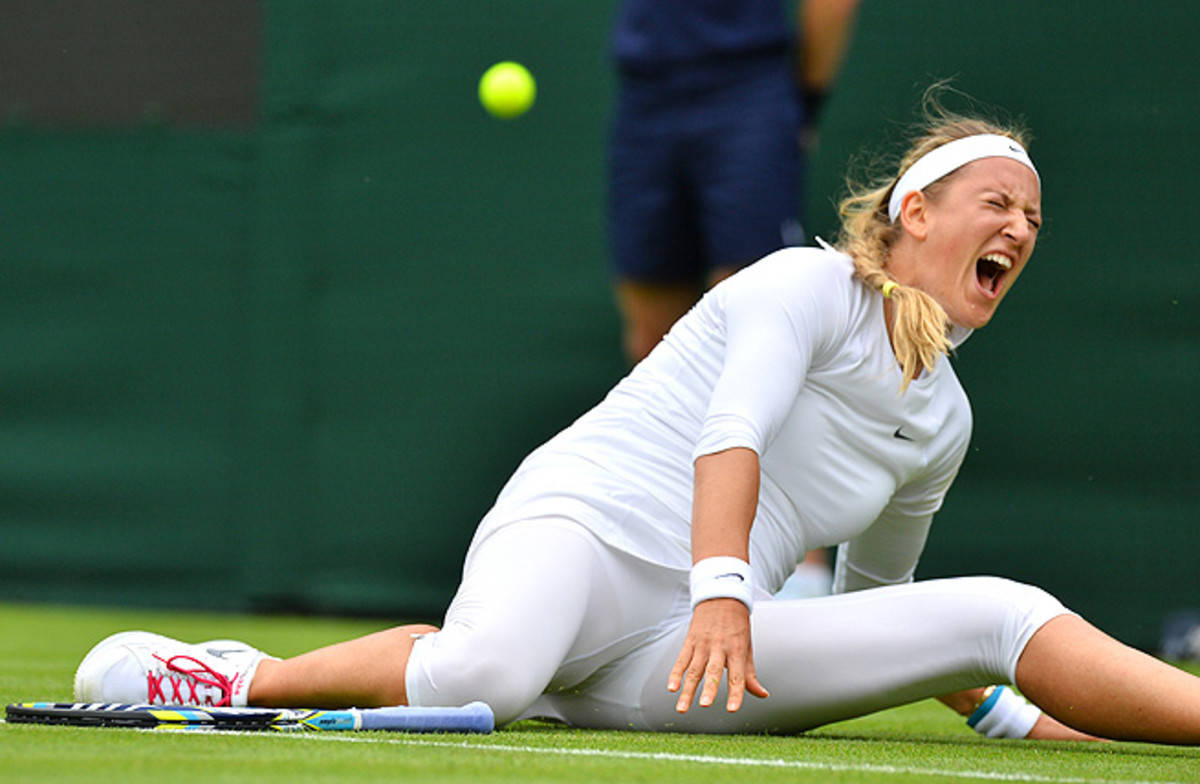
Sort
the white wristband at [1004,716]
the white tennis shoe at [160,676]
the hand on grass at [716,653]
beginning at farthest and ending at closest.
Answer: the white wristband at [1004,716] → the white tennis shoe at [160,676] → the hand on grass at [716,653]

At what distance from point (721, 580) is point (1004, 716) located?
0.68 metres

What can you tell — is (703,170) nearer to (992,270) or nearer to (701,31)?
(701,31)

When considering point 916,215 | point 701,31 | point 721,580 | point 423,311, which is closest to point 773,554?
point 721,580

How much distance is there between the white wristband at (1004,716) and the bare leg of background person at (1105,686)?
0.38m

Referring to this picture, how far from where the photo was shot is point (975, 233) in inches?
92.5

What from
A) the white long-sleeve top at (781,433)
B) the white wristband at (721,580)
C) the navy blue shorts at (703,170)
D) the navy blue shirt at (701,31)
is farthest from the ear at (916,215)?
the navy blue shirt at (701,31)

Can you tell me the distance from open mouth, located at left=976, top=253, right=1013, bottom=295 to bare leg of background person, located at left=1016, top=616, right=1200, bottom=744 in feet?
1.67

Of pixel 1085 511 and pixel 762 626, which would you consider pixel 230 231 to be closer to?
pixel 1085 511

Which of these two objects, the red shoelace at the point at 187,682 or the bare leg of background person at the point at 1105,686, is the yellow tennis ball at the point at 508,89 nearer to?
the red shoelace at the point at 187,682

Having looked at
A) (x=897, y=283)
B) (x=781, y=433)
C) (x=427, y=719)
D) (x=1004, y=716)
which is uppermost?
(x=897, y=283)

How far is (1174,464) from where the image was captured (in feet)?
14.1

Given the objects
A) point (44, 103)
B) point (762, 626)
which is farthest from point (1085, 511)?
point (44, 103)

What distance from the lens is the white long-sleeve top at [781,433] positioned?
7.48ft

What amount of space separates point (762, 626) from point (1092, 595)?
234cm
